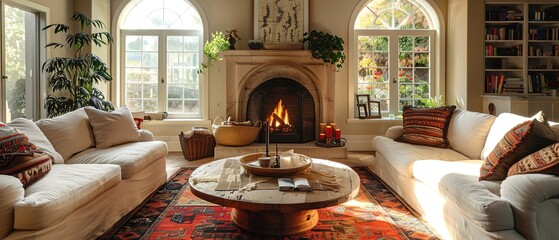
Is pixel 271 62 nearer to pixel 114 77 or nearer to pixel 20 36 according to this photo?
pixel 114 77

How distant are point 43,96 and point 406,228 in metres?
4.62

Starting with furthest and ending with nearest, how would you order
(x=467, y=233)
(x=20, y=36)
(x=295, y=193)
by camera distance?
(x=20, y=36) → (x=295, y=193) → (x=467, y=233)

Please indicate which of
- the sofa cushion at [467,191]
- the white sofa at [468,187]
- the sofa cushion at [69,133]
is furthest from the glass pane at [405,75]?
the sofa cushion at [69,133]

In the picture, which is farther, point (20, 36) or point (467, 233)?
point (20, 36)

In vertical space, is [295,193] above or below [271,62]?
below

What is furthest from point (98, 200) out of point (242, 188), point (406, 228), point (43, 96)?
point (43, 96)

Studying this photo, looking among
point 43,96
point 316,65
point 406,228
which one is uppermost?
point 316,65

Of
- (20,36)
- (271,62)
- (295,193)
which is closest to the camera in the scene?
(295,193)

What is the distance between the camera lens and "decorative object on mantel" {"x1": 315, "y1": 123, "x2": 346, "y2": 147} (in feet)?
19.5

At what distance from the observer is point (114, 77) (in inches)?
254

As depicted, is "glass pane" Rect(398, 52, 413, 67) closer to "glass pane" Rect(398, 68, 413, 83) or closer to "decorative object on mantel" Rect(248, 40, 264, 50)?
"glass pane" Rect(398, 68, 413, 83)

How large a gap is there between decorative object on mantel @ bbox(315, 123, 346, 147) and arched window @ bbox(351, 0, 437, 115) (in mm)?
996

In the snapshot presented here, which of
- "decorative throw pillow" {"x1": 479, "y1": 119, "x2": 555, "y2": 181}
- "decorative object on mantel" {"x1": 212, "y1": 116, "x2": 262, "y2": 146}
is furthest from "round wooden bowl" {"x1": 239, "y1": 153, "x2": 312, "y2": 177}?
"decorative object on mantel" {"x1": 212, "y1": 116, "x2": 262, "y2": 146}

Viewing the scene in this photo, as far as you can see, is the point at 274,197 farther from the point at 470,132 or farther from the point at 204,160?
the point at 204,160
